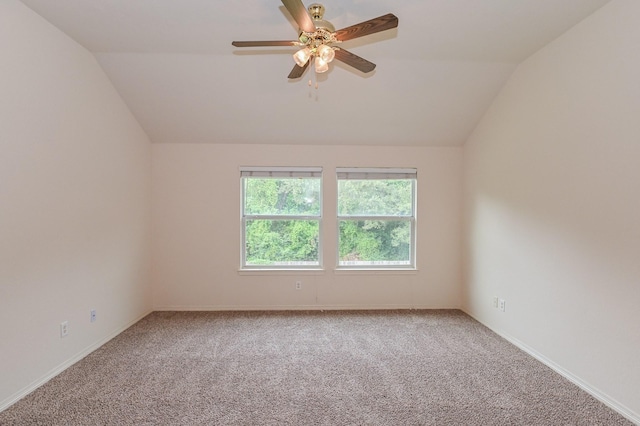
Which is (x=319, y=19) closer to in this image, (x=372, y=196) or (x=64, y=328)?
(x=372, y=196)

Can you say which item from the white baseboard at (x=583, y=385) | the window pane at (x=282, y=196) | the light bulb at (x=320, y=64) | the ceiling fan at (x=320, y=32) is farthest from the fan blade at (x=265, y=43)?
the white baseboard at (x=583, y=385)

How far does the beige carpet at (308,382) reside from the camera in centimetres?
201

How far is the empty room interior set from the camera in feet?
7.11

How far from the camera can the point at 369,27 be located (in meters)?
1.78

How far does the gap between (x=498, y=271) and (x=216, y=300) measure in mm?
3245

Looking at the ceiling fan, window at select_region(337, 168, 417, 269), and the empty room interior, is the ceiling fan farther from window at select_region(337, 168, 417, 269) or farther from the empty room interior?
window at select_region(337, 168, 417, 269)

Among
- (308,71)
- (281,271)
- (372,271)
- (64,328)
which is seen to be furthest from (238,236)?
(308,71)

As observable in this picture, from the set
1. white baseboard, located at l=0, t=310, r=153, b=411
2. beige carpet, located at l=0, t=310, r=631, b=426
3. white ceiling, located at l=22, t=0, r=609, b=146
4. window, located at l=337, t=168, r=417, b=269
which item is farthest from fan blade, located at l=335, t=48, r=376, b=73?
white baseboard, located at l=0, t=310, r=153, b=411

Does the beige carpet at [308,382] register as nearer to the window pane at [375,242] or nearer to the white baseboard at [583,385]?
the white baseboard at [583,385]

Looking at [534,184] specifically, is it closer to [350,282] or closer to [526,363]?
[526,363]

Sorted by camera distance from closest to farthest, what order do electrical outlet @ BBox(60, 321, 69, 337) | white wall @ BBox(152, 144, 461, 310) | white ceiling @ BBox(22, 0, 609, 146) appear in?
1. white ceiling @ BBox(22, 0, 609, 146)
2. electrical outlet @ BBox(60, 321, 69, 337)
3. white wall @ BBox(152, 144, 461, 310)

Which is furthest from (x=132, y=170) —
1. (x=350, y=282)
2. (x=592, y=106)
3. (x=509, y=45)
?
(x=592, y=106)

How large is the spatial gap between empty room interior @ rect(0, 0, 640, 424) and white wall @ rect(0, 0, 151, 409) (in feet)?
0.05

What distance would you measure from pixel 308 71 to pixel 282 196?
1.57 m
